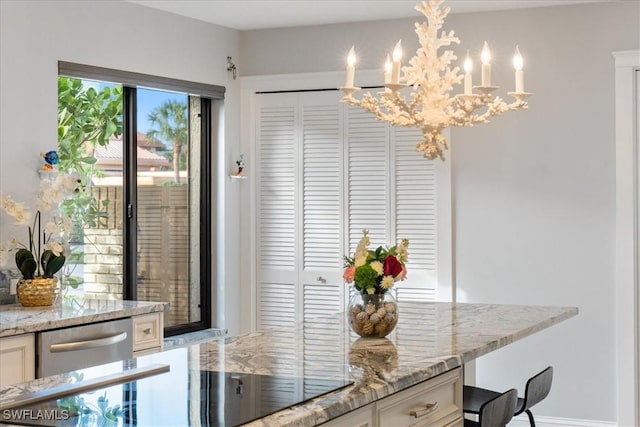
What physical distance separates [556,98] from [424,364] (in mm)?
3028

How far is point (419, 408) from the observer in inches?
98.6

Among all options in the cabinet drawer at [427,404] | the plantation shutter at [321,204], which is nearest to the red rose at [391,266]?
the cabinet drawer at [427,404]

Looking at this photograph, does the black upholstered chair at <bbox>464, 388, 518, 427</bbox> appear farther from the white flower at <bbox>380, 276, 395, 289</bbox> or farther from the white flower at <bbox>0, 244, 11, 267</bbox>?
the white flower at <bbox>0, 244, 11, 267</bbox>

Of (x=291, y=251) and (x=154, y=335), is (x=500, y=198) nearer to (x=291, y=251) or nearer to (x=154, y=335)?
(x=291, y=251)

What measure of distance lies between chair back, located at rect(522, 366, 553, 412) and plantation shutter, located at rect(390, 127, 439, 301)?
205 cm

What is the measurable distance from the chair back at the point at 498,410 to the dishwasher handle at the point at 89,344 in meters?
1.70

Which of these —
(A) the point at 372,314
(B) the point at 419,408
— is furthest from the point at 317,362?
(A) the point at 372,314

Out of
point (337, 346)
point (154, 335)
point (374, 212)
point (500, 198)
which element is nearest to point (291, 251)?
point (374, 212)

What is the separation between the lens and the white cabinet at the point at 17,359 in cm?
328

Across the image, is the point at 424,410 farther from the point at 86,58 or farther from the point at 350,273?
the point at 86,58

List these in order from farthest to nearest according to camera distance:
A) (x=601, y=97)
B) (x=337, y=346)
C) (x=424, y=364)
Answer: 1. (x=601, y=97)
2. (x=337, y=346)
3. (x=424, y=364)

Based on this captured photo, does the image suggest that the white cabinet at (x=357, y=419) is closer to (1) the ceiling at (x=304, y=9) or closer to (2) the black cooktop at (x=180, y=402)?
(2) the black cooktop at (x=180, y=402)

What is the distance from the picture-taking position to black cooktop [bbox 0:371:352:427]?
181cm

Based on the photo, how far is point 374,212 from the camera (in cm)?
552
